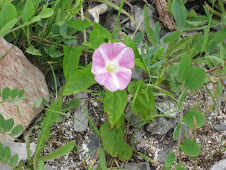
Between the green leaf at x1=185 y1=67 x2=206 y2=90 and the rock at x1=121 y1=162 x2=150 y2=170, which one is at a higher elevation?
the green leaf at x1=185 y1=67 x2=206 y2=90

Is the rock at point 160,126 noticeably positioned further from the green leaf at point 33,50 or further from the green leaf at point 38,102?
the green leaf at point 33,50

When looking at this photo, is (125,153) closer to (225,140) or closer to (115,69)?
(115,69)

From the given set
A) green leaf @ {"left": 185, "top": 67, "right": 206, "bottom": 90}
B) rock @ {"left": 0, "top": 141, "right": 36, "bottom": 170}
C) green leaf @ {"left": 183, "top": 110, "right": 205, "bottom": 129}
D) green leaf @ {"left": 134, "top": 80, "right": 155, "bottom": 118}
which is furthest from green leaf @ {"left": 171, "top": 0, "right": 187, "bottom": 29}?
rock @ {"left": 0, "top": 141, "right": 36, "bottom": 170}

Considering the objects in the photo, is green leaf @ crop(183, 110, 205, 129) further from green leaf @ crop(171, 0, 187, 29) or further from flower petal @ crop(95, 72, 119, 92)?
green leaf @ crop(171, 0, 187, 29)

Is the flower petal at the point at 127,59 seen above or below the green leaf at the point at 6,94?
above

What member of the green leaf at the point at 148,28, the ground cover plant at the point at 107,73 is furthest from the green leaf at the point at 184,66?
the green leaf at the point at 148,28

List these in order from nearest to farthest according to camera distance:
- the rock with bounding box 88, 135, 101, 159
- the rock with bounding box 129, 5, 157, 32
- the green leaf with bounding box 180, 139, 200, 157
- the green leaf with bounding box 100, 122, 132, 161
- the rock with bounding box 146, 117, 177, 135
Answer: the green leaf with bounding box 180, 139, 200, 157 < the green leaf with bounding box 100, 122, 132, 161 < the rock with bounding box 88, 135, 101, 159 < the rock with bounding box 146, 117, 177, 135 < the rock with bounding box 129, 5, 157, 32

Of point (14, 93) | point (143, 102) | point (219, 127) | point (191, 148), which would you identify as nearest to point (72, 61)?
point (14, 93)
